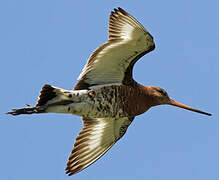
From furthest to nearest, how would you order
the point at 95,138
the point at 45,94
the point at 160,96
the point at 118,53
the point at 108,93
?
the point at 95,138, the point at 160,96, the point at 108,93, the point at 118,53, the point at 45,94

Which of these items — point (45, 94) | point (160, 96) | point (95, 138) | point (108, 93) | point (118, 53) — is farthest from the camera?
point (95, 138)

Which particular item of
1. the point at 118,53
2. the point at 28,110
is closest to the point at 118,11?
the point at 118,53

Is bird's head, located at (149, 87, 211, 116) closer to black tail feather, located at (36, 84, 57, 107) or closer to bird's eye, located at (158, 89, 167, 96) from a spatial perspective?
bird's eye, located at (158, 89, 167, 96)

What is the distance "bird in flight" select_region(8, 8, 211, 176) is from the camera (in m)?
9.23

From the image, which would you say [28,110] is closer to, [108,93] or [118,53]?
[108,93]

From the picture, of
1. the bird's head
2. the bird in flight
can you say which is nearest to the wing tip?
the bird in flight

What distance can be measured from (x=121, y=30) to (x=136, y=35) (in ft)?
1.08

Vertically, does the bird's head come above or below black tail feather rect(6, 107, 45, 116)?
above

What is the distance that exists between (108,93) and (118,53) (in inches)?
32.0

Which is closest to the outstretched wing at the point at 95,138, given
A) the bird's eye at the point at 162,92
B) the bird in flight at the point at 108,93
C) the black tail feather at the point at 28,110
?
the bird in flight at the point at 108,93

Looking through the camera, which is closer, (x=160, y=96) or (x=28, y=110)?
(x=28, y=110)

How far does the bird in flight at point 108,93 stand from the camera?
363 inches

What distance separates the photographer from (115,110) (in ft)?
31.8

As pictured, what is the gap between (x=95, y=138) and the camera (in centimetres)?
1060
